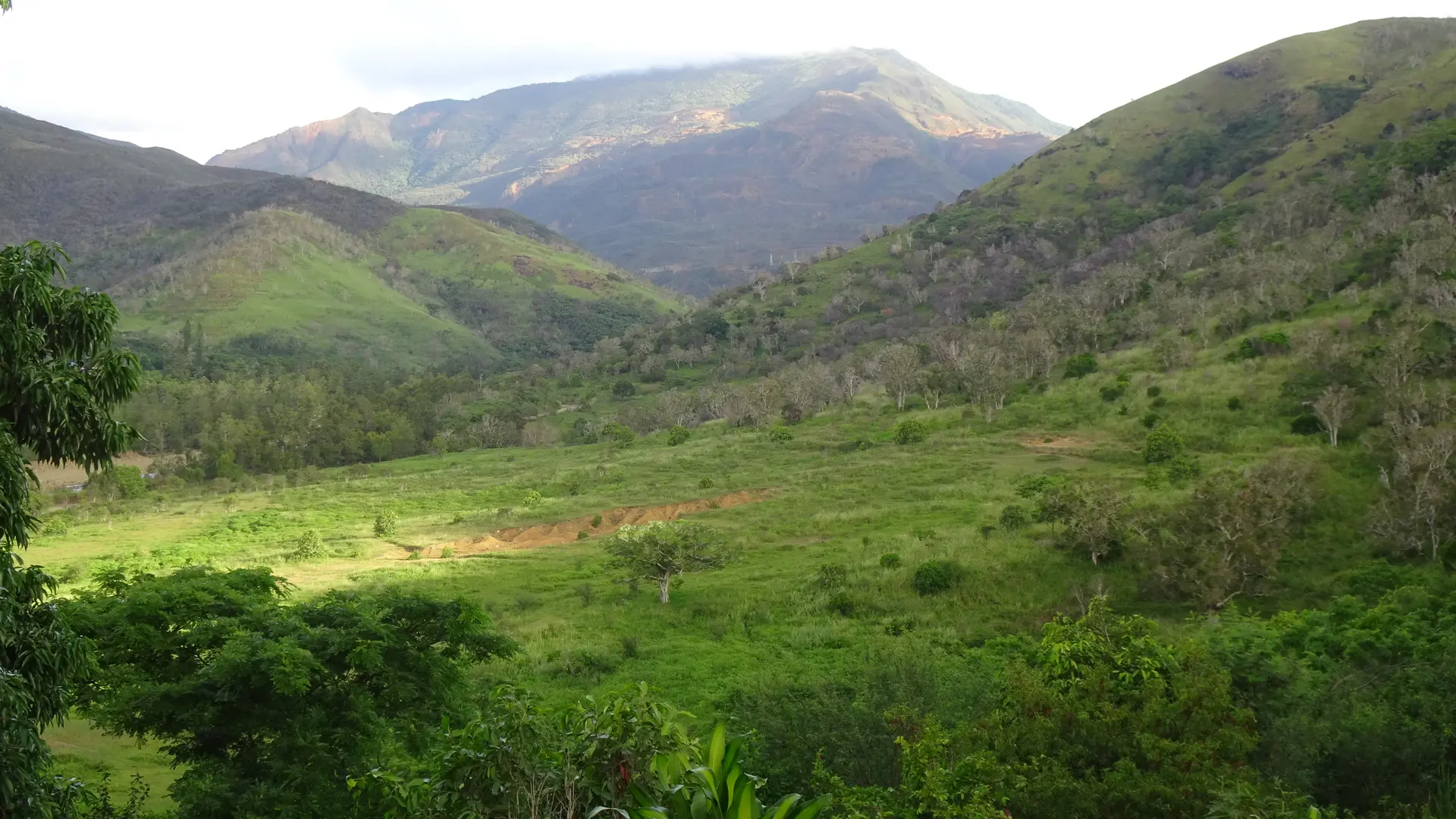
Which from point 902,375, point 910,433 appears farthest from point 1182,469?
point 902,375

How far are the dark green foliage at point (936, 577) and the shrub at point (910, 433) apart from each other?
1054 inches

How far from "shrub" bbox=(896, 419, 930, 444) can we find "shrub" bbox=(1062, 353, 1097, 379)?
11494mm

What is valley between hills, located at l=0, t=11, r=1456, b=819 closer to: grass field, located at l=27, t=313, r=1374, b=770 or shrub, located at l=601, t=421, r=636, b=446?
grass field, located at l=27, t=313, r=1374, b=770

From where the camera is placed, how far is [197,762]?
1231cm

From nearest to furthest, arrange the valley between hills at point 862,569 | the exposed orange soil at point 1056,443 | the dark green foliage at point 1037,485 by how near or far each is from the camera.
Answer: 1. the valley between hills at point 862,569
2. the dark green foliage at point 1037,485
3. the exposed orange soil at point 1056,443

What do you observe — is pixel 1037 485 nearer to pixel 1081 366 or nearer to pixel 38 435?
pixel 1081 366

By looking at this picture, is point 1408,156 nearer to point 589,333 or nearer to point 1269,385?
point 1269,385

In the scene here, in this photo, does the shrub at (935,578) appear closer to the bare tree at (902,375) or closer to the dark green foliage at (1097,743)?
the dark green foliage at (1097,743)

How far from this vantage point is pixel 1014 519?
3075 centimetres

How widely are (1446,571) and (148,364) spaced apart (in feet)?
473

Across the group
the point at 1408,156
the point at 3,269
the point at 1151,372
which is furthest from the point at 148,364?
the point at 1408,156

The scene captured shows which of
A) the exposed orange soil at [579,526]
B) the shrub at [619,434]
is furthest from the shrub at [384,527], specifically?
the shrub at [619,434]

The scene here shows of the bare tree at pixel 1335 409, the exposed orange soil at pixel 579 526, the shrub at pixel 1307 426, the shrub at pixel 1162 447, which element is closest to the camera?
the bare tree at pixel 1335 409

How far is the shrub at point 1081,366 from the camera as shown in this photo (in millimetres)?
57188
